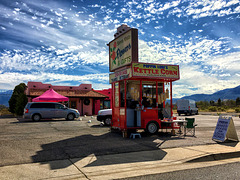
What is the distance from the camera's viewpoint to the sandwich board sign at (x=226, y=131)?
10078 mm

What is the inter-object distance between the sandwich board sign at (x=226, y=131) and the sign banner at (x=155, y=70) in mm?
3085

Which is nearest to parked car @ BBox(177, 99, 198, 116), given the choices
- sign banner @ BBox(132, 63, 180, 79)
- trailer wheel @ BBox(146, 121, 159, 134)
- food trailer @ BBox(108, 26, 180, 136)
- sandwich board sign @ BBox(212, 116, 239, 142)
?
food trailer @ BBox(108, 26, 180, 136)

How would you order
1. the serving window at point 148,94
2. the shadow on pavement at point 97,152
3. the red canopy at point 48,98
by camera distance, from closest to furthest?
the shadow on pavement at point 97,152 < the serving window at point 148,94 < the red canopy at point 48,98

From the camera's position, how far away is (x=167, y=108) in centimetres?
1242

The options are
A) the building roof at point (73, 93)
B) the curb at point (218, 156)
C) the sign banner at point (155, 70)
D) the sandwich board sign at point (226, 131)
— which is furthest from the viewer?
the building roof at point (73, 93)

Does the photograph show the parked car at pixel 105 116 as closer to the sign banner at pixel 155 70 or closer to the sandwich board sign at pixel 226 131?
the sign banner at pixel 155 70

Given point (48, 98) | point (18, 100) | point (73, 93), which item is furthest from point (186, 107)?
point (18, 100)

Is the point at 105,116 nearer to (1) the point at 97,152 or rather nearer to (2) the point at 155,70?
(2) the point at 155,70

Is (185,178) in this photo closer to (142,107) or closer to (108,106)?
(142,107)

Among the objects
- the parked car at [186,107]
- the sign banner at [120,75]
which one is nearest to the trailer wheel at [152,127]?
the sign banner at [120,75]

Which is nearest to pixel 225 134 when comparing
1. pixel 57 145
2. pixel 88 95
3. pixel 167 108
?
pixel 167 108

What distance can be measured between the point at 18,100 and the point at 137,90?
21301mm

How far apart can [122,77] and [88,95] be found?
20.8 m

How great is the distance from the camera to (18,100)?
94.0 feet
